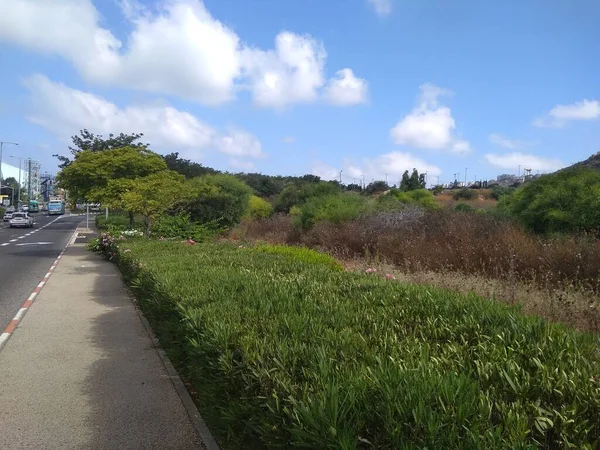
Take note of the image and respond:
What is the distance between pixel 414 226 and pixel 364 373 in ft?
43.8

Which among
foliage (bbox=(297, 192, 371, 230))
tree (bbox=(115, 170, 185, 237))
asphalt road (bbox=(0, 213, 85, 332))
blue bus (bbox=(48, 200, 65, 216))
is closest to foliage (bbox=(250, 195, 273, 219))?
asphalt road (bbox=(0, 213, 85, 332))

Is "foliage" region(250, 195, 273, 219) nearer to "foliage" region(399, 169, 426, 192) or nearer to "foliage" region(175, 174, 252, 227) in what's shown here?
"foliage" region(175, 174, 252, 227)

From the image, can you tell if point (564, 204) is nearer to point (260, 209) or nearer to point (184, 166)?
point (260, 209)

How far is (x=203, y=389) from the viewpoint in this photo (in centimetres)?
400

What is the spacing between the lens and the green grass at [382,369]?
230 centimetres

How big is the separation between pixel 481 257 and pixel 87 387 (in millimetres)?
7988

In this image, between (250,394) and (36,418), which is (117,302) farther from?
(250,394)

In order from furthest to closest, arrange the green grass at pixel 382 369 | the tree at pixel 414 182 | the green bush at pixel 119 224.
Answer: the tree at pixel 414 182 → the green bush at pixel 119 224 → the green grass at pixel 382 369

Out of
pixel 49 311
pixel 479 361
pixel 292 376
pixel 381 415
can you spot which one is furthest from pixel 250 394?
pixel 49 311

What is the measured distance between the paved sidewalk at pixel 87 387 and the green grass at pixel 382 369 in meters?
Answer: 0.54

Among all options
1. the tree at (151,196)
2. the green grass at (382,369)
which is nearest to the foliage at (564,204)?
the green grass at (382,369)

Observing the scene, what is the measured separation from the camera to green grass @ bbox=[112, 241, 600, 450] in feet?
7.54

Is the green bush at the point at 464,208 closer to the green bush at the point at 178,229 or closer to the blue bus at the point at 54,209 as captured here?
the green bush at the point at 178,229

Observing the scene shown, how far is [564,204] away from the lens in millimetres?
13062
